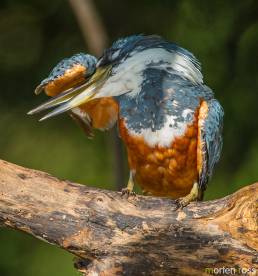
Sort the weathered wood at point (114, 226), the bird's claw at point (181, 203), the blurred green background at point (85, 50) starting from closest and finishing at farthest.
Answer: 1. the weathered wood at point (114, 226)
2. the bird's claw at point (181, 203)
3. the blurred green background at point (85, 50)

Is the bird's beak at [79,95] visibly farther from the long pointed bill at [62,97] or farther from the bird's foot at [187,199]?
the bird's foot at [187,199]

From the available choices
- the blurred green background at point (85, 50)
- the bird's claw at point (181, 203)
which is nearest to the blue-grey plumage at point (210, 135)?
the bird's claw at point (181, 203)

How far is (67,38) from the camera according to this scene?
17.8ft

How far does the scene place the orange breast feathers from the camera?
3.34 meters

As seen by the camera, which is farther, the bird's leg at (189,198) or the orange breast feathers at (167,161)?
the orange breast feathers at (167,161)

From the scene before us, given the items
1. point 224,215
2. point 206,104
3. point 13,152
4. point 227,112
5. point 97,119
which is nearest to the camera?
point 224,215

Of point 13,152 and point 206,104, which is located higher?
point 13,152

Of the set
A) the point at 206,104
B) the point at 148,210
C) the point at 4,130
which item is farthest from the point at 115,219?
the point at 4,130

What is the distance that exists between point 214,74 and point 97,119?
1.43 m

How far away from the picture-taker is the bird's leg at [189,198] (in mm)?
3053

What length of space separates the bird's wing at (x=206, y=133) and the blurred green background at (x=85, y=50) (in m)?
1.28

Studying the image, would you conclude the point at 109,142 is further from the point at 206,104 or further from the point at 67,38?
the point at 206,104

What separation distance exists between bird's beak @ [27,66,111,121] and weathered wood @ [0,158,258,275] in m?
0.33

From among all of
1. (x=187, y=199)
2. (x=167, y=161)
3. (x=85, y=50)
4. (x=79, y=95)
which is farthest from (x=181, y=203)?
(x=85, y=50)
